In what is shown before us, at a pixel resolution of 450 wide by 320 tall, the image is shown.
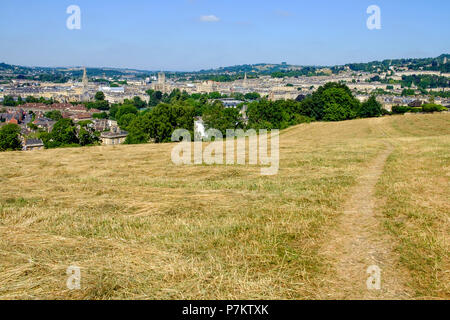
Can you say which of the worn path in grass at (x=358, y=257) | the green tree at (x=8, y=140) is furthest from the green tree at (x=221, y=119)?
the worn path in grass at (x=358, y=257)

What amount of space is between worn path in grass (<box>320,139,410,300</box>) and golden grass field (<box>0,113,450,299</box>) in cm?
Result: 10

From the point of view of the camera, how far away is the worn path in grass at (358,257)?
16.1 feet

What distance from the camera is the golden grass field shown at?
16.5 ft

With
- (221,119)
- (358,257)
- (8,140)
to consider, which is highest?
(221,119)

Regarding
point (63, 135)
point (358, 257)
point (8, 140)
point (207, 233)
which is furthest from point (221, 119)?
point (358, 257)

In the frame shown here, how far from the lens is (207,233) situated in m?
6.99

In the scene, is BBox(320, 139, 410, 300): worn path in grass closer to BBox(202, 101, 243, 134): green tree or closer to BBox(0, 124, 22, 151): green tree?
BBox(202, 101, 243, 134): green tree

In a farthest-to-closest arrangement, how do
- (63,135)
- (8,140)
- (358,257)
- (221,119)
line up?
1. (63,135)
2. (8,140)
3. (221,119)
4. (358,257)

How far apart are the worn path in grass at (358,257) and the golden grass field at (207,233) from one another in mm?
99

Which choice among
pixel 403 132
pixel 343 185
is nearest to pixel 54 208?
pixel 343 185

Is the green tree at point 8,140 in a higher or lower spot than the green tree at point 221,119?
lower

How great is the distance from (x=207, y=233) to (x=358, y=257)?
2656 mm

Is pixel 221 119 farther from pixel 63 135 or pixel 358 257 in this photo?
pixel 358 257

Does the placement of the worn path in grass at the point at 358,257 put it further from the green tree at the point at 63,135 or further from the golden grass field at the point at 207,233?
the green tree at the point at 63,135
